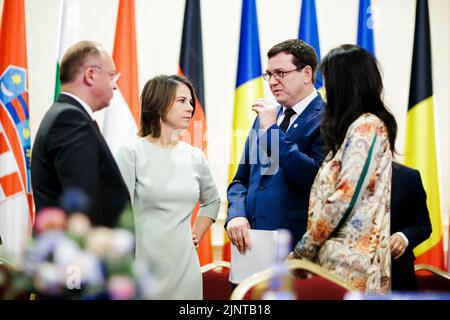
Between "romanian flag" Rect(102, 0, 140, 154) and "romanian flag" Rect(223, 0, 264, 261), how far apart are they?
0.56m

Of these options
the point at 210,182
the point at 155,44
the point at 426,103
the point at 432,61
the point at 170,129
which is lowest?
the point at 210,182

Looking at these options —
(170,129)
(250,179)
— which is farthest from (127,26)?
(250,179)

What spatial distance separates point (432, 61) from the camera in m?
2.91

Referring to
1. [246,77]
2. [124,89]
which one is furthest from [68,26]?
[246,77]

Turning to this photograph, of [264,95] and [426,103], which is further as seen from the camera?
[264,95]

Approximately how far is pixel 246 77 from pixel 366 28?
69 centimetres

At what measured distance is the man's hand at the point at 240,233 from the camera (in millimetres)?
1604

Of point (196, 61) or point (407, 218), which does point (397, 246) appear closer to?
point (407, 218)

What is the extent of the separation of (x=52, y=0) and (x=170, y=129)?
1.57 meters

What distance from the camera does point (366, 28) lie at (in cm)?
257

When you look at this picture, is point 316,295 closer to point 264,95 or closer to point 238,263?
point 238,263

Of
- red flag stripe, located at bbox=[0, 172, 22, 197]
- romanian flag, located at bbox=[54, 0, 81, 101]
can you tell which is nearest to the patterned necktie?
romanian flag, located at bbox=[54, 0, 81, 101]

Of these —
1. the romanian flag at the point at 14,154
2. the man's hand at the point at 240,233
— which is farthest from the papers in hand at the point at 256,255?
the romanian flag at the point at 14,154

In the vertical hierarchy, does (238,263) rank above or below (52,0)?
below
